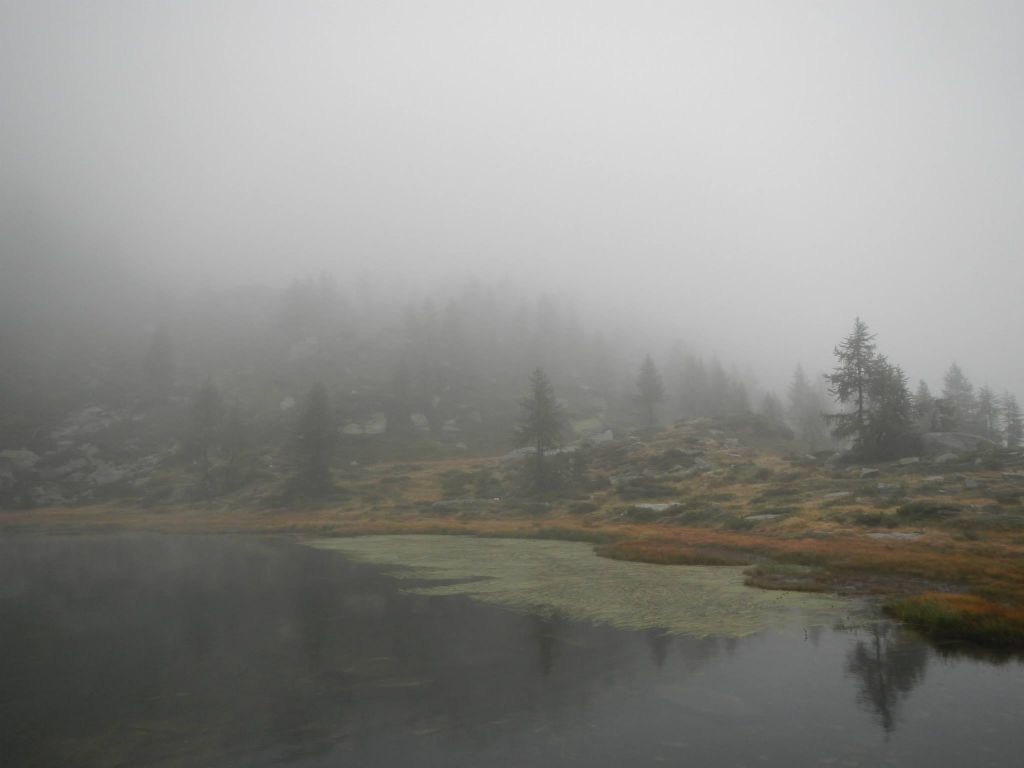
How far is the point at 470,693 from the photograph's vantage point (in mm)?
12586

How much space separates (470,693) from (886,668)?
10.3 metres

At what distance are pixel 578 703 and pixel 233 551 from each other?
35.6 meters

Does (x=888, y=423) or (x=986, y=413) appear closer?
(x=888, y=423)

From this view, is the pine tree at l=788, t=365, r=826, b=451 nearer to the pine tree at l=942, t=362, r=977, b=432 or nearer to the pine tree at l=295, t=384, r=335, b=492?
the pine tree at l=942, t=362, r=977, b=432

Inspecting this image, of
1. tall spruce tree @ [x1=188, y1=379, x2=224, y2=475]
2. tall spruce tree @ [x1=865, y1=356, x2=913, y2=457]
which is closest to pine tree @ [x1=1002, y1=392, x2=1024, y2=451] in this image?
tall spruce tree @ [x1=865, y1=356, x2=913, y2=457]

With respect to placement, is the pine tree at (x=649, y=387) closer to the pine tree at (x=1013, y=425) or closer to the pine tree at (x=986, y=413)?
the pine tree at (x=986, y=413)

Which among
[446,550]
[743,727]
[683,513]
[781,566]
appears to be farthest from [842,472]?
[743,727]

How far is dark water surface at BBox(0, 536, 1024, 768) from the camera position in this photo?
31.7 ft

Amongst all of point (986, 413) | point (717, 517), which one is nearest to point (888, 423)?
point (717, 517)

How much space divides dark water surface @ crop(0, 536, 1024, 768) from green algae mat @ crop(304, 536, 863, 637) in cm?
142

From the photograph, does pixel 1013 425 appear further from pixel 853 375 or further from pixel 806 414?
pixel 853 375

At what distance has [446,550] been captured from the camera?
125 ft

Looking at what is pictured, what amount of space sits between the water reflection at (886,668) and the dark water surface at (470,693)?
0.06 m

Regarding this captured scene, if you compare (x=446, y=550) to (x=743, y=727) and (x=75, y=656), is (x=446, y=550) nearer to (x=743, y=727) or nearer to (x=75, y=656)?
(x=75, y=656)
